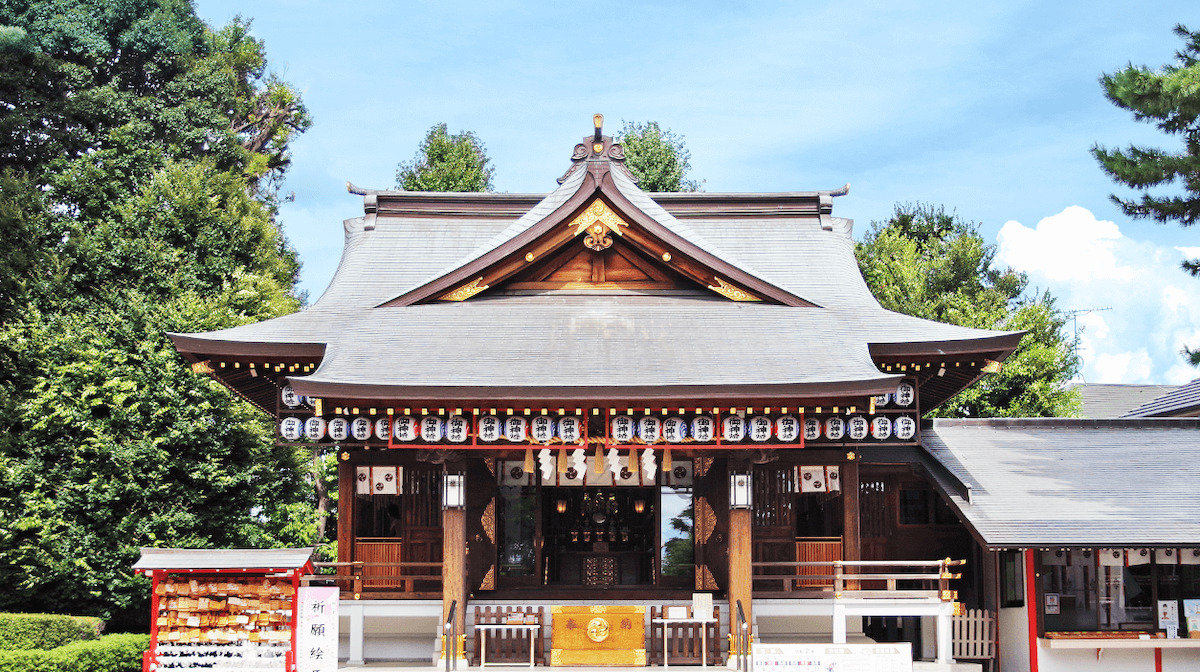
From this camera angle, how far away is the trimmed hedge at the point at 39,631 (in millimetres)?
21312

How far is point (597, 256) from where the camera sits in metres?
21.1

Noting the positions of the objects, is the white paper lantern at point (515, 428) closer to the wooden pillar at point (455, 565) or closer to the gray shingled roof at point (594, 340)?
A: the gray shingled roof at point (594, 340)

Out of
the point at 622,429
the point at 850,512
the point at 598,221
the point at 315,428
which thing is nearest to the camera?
the point at 622,429

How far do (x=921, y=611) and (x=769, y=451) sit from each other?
143 inches

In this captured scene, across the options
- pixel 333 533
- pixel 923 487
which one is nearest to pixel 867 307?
pixel 923 487

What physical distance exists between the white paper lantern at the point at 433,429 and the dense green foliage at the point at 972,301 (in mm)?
19005

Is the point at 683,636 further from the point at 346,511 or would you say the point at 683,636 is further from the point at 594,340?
the point at 346,511

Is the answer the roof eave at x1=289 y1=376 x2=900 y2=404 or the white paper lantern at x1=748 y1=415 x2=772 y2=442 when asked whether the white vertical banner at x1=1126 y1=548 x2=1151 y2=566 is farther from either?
the white paper lantern at x1=748 y1=415 x2=772 y2=442

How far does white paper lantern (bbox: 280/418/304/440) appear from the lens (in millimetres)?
18500

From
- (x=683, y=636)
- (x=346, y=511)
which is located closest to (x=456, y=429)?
(x=346, y=511)

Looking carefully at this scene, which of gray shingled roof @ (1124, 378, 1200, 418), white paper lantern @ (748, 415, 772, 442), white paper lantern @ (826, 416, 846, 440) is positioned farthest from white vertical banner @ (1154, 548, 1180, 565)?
gray shingled roof @ (1124, 378, 1200, 418)

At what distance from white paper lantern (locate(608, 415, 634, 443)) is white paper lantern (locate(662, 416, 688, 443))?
1.74ft

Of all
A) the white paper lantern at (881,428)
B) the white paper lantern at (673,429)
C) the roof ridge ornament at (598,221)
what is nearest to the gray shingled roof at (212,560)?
the white paper lantern at (673,429)

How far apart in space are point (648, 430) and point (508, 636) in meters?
4.29
